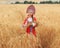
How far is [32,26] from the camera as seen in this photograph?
486 centimetres

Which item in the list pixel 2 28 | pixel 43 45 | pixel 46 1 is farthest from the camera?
pixel 46 1

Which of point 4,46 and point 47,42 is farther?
point 47,42

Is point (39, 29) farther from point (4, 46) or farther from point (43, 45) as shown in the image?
point (4, 46)

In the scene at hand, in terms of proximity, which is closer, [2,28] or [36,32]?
[2,28]

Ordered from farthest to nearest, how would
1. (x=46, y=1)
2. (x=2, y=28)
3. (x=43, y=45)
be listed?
(x=46, y=1)
(x=43, y=45)
(x=2, y=28)

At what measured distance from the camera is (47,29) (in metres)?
5.24

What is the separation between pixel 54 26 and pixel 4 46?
3.71 feet

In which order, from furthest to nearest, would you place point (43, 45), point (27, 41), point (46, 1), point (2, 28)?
point (46, 1) < point (43, 45) < point (2, 28) < point (27, 41)

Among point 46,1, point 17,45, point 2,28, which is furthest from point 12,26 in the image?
point 46,1

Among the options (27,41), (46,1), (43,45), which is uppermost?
(27,41)


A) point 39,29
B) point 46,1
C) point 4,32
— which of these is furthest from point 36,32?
point 46,1

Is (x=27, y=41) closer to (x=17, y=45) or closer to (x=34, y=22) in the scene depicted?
(x=17, y=45)

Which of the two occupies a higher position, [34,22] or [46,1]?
[34,22]

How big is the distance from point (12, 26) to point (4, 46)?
510mm
